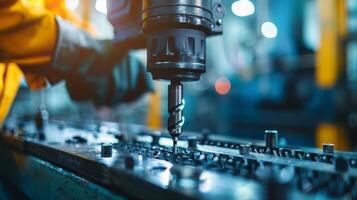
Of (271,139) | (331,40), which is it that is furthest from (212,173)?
(331,40)

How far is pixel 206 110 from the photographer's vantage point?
4988 mm

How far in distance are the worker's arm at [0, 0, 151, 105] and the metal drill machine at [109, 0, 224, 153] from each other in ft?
1.59

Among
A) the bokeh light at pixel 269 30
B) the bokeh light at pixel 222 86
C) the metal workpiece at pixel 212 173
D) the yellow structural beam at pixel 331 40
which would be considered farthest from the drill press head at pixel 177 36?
the bokeh light at pixel 222 86

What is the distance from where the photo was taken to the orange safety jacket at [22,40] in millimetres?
1009

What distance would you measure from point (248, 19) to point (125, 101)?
12.1 ft

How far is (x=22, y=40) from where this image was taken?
1074 mm

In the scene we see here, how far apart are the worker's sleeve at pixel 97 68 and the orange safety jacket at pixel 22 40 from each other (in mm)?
41

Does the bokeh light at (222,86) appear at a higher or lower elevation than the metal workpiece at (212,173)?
higher

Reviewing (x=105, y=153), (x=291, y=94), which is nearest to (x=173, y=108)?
(x=105, y=153)

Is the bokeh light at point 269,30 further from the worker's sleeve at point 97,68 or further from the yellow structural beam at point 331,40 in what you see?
the worker's sleeve at point 97,68

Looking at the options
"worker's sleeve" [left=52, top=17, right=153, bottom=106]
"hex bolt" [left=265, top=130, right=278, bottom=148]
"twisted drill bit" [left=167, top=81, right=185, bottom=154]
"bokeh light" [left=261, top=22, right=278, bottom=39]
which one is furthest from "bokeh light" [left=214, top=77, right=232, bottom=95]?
"twisted drill bit" [left=167, top=81, right=185, bottom=154]

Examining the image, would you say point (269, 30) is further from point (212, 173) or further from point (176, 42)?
point (212, 173)

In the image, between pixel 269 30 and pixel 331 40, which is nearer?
pixel 331 40

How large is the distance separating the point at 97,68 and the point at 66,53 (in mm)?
281
